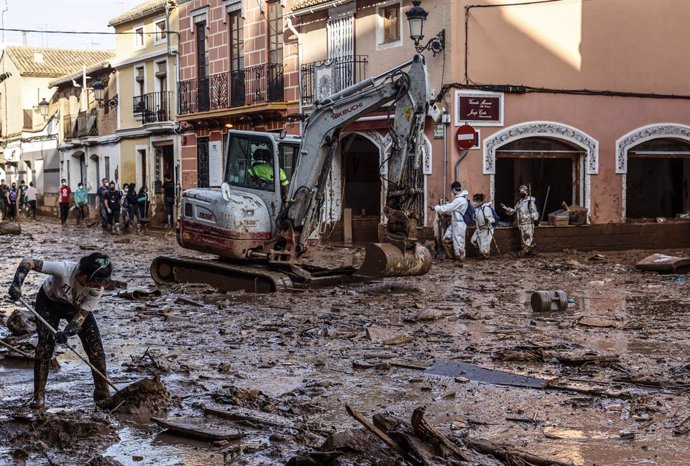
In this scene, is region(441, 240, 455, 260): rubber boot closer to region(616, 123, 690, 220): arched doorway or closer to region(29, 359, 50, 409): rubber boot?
region(616, 123, 690, 220): arched doorway

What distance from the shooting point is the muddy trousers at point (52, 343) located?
296 inches

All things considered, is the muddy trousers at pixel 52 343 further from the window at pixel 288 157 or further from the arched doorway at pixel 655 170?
the arched doorway at pixel 655 170

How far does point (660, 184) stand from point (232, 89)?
12839 millimetres

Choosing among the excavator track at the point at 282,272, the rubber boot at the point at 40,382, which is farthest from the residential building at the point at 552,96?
the rubber boot at the point at 40,382

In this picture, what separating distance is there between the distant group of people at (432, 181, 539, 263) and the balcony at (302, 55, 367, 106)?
16.0 feet

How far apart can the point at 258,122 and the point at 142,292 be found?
1465 cm

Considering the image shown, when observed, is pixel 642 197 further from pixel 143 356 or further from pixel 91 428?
pixel 91 428

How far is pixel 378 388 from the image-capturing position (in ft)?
27.0

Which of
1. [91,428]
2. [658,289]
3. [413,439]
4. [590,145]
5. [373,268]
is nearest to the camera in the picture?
[413,439]

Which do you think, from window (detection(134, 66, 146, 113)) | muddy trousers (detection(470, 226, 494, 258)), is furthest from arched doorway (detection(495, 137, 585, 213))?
window (detection(134, 66, 146, 113))

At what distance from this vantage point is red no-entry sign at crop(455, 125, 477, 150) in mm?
20922

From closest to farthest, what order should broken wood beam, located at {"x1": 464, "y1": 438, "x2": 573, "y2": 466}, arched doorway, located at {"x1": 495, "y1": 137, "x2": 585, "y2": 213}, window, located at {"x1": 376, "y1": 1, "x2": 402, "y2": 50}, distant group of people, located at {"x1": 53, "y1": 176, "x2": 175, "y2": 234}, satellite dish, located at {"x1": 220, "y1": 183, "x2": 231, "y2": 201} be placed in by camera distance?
broken wood beam, located at {"x1": 464, "y1": 438, "x2": 573, "y2": 466} < satellite dish, located at {"x1": 220, "y1": 183, "x2": 231, "y2": 201} < arched doorway, located at {"x1": 495, "y1": 137, "x2": 585, "y2": 213} < window, located at {"x1": 376, "y1": 1, "x2": 402, "y2": 50} < distant group of people, located at {"x1": 53, "y1": 176, "x2": 175, "y2": 234}

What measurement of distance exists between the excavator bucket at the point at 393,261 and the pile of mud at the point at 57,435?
7369 mm

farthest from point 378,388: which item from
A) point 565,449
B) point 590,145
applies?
point 590,145
